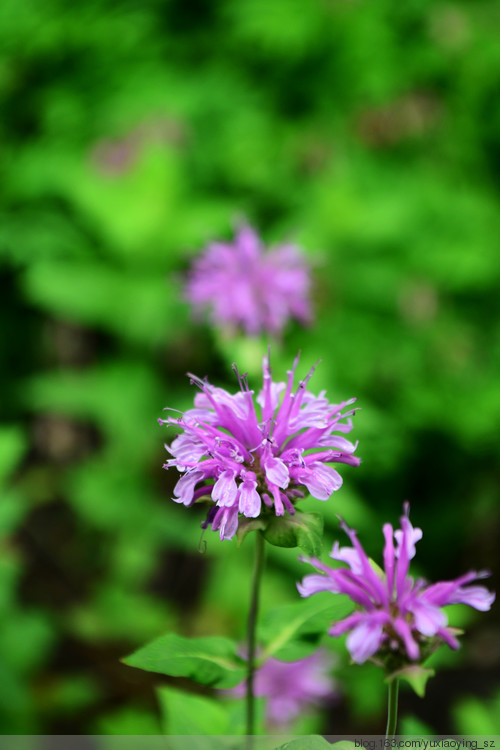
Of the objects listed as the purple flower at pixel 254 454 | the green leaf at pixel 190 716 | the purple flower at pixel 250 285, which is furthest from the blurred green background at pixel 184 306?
the purple flower at pixel 254 454

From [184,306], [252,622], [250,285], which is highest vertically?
[184,306]

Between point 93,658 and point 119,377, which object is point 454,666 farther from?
point 119,377

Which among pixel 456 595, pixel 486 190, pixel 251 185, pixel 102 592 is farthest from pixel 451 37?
pixel 456 595

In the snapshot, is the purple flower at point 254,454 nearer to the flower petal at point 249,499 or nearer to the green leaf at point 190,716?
the flower petal at point 249,499

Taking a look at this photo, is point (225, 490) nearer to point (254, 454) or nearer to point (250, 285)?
point (254, 454)

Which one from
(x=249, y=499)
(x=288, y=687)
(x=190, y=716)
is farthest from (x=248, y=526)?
(x=288, y=687)

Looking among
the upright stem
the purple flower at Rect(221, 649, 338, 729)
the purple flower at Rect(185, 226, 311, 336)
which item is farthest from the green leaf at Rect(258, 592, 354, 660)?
the purple flower at Rect(185, 226, 311, 336)
